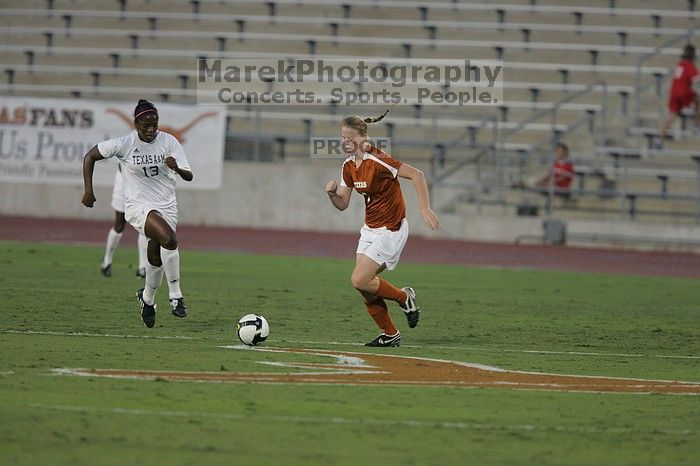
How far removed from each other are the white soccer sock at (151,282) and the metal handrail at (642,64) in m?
19.3

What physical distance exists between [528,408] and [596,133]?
889 inches

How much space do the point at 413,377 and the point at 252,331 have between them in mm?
2002

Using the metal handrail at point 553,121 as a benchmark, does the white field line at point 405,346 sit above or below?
below

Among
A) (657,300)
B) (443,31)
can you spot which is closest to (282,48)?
(443,31)

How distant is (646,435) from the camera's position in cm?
741

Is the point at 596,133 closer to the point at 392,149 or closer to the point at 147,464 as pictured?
the point at 392,149

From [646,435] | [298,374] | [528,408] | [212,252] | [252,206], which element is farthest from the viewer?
[252,206]

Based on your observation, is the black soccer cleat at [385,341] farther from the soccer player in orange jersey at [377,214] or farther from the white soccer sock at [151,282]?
the white soccer sock at [151,282]

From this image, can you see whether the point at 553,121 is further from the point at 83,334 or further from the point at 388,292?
the point at 83,334

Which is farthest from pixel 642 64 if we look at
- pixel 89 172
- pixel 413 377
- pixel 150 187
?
pixel 413 377

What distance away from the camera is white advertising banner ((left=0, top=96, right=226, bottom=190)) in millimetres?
29250

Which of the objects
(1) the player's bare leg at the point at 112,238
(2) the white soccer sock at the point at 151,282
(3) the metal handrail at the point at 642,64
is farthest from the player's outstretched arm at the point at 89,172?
(3) the metal handrail at the point at 642,64

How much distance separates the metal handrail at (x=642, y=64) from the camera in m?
29.9

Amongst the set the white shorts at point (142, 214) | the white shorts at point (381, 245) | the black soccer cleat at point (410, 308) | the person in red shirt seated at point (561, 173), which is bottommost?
the black soccer cleat at point (410, 308)
